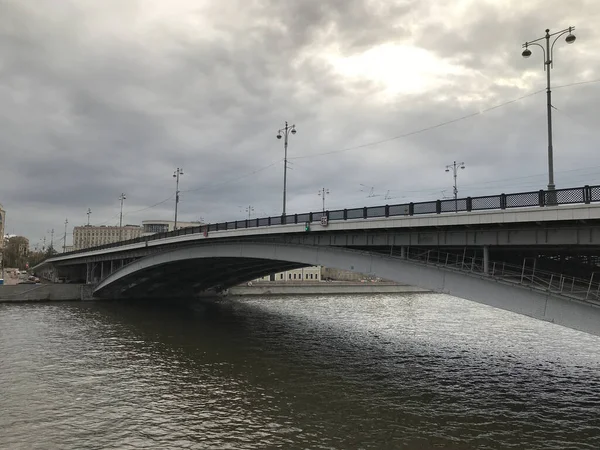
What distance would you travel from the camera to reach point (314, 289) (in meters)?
73.2

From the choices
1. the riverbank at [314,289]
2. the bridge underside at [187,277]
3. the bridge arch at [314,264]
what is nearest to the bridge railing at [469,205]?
the bridge arch at [314,264]

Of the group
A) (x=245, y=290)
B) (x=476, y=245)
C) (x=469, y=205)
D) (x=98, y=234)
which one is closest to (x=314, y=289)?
(x=245, y=290)

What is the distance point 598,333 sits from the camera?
13156 mm

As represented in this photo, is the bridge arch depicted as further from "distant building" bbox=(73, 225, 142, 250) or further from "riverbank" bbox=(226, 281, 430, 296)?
"distant building" bbox=(73, 225, 142, 250)

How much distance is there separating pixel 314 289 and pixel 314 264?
4696cm

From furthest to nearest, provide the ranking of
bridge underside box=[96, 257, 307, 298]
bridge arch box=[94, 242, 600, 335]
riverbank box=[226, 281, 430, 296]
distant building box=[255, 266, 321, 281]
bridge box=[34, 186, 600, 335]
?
distant building box=[255, 266, 321, 281] → riverbank box=[226, 281, 430, 296] → bridge underside box=[96, 257, 307, 298] → bridge arch box=[94, 242, 600, 335] → bridge box=[34, 186, 600, 335]

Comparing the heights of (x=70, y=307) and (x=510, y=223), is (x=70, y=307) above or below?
below

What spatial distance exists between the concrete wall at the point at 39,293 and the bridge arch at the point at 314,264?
2.73 m

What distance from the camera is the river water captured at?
12336 mm

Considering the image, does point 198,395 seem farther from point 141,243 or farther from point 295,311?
point 141,243

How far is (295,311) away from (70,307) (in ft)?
75.7

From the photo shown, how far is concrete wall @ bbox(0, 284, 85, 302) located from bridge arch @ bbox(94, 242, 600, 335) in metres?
2.73

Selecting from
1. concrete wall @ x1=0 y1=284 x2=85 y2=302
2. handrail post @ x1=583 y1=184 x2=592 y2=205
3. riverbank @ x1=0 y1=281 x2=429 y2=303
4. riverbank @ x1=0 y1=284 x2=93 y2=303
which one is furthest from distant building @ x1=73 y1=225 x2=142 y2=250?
handrail post @ x1=583 y1=184 x2=592 y2=205

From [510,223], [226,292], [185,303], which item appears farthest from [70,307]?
[510,223]
